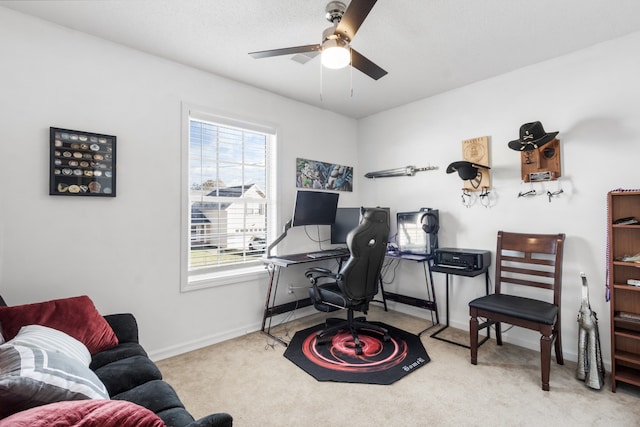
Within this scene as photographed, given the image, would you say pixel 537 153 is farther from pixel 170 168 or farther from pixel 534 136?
pixel 170 168

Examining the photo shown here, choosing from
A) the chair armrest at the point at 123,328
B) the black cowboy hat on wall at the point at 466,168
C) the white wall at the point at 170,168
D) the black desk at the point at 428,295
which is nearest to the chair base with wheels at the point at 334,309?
the black desk at the point at 428,295

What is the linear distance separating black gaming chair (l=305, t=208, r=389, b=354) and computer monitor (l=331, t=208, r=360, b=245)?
0.91 meters

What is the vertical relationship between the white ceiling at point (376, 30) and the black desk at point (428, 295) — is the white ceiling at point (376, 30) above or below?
above

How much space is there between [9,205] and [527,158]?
162 inches

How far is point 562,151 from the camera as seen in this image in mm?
2719

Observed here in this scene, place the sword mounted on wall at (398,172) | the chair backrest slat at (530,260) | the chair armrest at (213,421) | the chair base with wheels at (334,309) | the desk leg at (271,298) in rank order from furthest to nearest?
1. the sword mounted on wall at (398,172)
2. the desk leg at (271,298)
3. the chair base with wheels at (334,309)
4. the chair backrest slat at (530,260)
5. the chair armrest at (213,421)

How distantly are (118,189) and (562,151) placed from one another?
379cm

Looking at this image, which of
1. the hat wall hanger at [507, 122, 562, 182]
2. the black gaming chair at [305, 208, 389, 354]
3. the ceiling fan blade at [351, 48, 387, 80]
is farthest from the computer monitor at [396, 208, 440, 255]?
the ceiling fan blade at [351, 48, 387, 80]

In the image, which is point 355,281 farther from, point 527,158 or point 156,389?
point 527,158

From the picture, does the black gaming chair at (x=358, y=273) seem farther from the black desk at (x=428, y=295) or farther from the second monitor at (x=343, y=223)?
the second monitor at (x=343, y=223)

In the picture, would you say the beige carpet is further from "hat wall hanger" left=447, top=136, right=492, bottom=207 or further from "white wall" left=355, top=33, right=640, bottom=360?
"hat wall hanger" left=447, top=136, right=492, bottom=207

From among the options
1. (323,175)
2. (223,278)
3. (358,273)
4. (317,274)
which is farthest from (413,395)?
(323,175)

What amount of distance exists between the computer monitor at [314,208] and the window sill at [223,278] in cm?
65

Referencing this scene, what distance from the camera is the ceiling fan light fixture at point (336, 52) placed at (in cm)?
187
